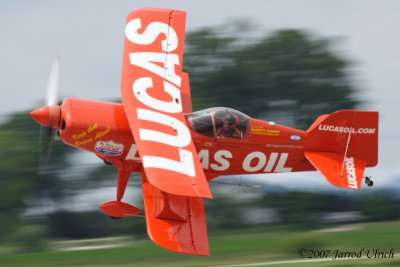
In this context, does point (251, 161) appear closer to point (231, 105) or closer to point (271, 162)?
point (271, 162)

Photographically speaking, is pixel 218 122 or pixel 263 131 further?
pixel 263 131

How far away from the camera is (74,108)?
16.3 metres

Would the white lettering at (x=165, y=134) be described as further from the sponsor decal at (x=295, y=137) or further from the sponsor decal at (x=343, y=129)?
the sponsor decal at (x=343, y=129)

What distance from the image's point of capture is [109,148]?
1638 centimetres

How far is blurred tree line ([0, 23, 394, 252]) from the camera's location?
1593 inches

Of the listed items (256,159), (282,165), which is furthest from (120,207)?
(282,165)

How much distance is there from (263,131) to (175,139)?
2.21 metres

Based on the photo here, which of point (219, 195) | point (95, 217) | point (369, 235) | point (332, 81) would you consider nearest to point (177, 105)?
point (369, 235)

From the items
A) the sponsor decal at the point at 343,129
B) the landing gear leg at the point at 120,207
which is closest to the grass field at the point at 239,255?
the sponsor decal at the point at 343,129

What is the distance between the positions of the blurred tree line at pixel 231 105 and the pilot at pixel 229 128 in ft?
64.1

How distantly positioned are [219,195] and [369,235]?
550 inches

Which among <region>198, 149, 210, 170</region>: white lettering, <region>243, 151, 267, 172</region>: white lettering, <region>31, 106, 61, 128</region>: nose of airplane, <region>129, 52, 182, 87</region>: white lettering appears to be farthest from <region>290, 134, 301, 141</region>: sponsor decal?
<region>31, 106, 61, 128</region>: nose of airplane

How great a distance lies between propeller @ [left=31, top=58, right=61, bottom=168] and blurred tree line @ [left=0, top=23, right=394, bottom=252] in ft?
61.2

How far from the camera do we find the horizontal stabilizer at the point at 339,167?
56.1ft
